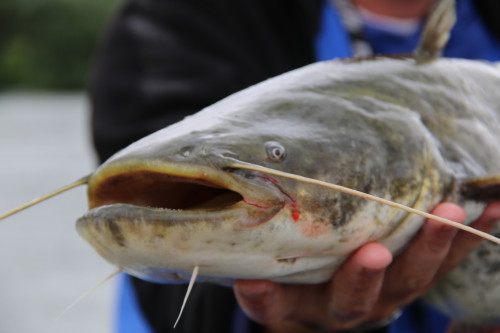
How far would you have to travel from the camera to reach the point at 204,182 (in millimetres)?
976

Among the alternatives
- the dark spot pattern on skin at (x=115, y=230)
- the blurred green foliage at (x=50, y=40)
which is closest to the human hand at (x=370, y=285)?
the dark spot pattern on skin at (x=115, y=230)

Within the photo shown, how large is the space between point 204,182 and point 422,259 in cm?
43

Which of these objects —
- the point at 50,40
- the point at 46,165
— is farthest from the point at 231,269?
the point at 50,40

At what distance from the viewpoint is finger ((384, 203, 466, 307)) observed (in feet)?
3.79

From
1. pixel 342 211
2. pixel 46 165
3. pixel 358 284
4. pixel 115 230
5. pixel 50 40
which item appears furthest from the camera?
pixel 50 40

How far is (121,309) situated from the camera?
200 centimetres

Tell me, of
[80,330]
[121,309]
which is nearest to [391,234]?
[121,309]

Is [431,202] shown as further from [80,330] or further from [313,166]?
[80,330]

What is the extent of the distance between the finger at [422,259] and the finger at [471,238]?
0.04 meters

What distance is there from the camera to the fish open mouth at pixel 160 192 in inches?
38.8

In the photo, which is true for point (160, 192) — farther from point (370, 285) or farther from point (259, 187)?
point (370, 285)

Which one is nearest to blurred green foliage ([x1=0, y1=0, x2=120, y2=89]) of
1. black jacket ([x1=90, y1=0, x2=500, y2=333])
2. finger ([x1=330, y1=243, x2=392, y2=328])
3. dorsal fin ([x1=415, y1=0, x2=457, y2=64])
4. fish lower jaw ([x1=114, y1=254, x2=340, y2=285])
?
black jacket ([x1=90, y1=0, x2=500, y2=333])

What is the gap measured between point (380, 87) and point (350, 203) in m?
0.26

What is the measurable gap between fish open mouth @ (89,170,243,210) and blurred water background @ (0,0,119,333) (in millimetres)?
1704
